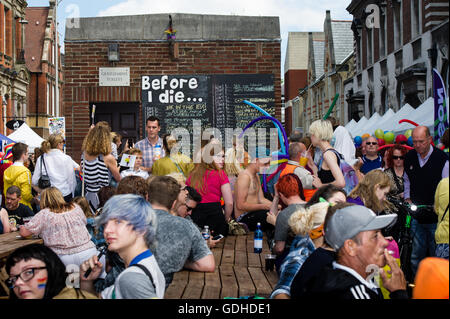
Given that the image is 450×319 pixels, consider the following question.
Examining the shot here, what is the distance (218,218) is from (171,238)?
95.0 inches

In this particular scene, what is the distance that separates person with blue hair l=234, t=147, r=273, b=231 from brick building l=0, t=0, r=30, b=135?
26.3 metres

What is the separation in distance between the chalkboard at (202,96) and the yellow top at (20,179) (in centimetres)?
262

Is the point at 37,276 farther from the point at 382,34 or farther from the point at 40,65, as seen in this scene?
the point at 40,65

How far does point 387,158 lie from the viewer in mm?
7578

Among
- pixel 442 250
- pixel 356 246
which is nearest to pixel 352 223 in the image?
pixel 356 246

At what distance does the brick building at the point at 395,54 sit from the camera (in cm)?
1802

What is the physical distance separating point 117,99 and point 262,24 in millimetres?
2921

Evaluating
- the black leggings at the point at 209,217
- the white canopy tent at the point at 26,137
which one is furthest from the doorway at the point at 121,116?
the black leggings at the point at 209,217

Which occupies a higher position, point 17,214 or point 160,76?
point 160,76

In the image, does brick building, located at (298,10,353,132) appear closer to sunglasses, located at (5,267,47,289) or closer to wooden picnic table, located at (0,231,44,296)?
wooden picnic table, located at (0,231,44,296)

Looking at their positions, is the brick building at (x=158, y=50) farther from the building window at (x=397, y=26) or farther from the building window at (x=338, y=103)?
the building window at (x=338, y=103)
